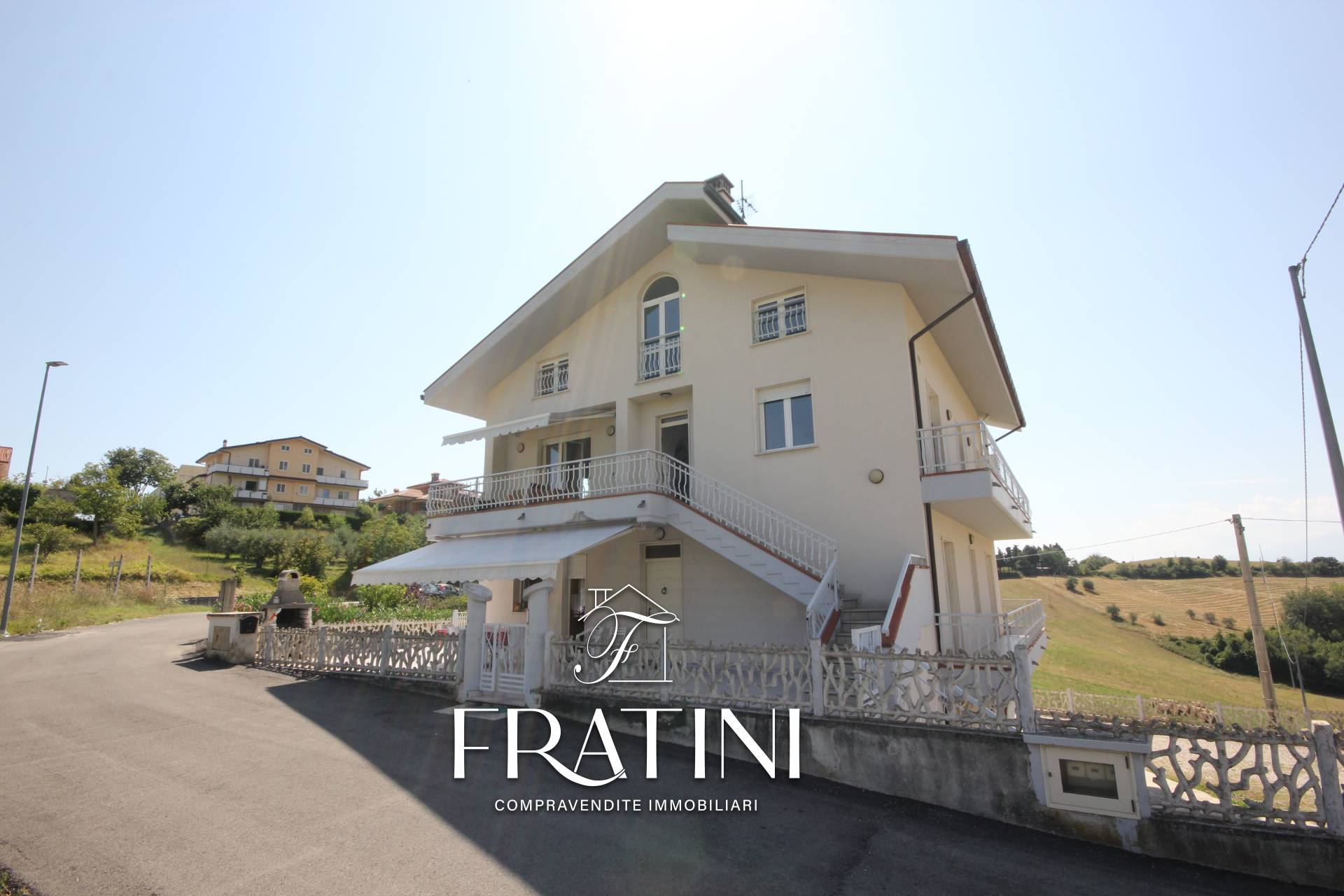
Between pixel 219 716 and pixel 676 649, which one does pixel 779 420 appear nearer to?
pixel 676 649

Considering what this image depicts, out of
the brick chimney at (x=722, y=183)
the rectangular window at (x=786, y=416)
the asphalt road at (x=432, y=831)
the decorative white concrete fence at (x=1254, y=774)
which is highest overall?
the brick chimney at (x=722, y=183)

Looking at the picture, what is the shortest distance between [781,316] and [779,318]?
0.07 metres

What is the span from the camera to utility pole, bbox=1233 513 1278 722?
19.7 metres

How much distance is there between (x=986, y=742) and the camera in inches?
249

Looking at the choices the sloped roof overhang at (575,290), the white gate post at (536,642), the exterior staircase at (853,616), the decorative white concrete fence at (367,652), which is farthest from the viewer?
the sloped roof overhang at (575,290)

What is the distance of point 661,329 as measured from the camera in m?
16.6

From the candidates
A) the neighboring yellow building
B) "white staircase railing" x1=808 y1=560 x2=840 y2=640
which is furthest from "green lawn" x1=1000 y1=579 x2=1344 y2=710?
the neighboring yellow building

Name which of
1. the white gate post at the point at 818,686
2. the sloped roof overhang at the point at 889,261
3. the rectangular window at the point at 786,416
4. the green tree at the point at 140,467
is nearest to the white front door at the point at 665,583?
the rectangular window at the point at 786,416

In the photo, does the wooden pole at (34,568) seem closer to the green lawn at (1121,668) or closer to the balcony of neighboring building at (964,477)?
the balcony of neighboring building at (964,477)

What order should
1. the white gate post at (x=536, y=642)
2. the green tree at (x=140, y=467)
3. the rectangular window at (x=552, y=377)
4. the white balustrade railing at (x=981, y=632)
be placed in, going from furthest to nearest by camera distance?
the green tree at (x=140, y=467)
the rectangular window at (x=552, y=377)
the white balustrade railing at (x=981, y=632)
the white gate post at (x=536, y=642)

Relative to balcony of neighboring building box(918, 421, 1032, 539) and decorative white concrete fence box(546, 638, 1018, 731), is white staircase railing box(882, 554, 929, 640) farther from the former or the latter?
balcony of neighboring building box(918, 421, 1032, 539)

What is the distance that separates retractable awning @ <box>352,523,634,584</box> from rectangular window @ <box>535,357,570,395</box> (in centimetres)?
482

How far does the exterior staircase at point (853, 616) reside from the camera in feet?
35.5

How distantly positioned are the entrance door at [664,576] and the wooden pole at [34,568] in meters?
29.9
